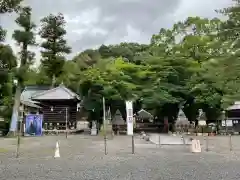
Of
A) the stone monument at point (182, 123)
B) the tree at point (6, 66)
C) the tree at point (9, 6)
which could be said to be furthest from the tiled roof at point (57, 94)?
the tree at point (9, 6)

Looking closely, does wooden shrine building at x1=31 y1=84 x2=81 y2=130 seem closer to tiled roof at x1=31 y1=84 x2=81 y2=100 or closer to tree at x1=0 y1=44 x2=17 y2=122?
tiled roof at x1=31 y1=84 x2=81 y2=100

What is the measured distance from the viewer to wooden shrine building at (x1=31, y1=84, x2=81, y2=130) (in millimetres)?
26828

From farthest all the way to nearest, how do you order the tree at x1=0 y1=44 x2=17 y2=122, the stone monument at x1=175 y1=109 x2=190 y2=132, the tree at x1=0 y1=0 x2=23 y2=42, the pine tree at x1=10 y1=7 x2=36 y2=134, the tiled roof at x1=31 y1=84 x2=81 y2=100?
the tiled roof at x1=31 y1=84 x2=81 y2=100 → the stone monument at x1=175 y1=109 x2=190 y2=132 → the pine tree at x1=10 y1=7 x2=36 y2=134 → the tree at x1=0 y1=44 x2=17 y2=122 → the tree at x1=0 y1=0 x2=23 y2=42

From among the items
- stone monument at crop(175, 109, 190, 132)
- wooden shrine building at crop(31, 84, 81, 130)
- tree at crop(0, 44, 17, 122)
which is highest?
tree at crop(0, 44, 17, 122)

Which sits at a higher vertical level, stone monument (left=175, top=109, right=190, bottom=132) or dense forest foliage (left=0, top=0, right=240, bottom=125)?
dense forest foliage (left=0, top=0, right=240, bottom=125)

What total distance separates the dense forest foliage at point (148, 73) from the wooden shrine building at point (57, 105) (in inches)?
47.3

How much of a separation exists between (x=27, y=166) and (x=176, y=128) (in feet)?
60.2

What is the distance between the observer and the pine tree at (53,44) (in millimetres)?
28953

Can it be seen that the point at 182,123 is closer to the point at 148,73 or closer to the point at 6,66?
the point at 148,73

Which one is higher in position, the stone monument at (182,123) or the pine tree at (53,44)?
the pine tree at (53,44)

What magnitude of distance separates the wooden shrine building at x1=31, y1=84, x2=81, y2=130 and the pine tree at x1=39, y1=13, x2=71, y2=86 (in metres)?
3.95

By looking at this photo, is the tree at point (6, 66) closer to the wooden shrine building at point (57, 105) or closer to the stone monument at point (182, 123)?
the wooden shrine building at point (57, 105)

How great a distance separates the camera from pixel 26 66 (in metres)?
23.3

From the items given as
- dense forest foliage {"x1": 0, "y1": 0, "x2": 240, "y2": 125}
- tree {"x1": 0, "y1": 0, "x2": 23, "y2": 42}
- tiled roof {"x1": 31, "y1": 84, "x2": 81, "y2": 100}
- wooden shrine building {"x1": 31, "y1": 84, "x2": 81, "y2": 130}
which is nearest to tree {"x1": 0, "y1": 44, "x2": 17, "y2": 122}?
dense forest foliage {"x1": 0, "y1": 0, "x2": 240, "y2": 125}
